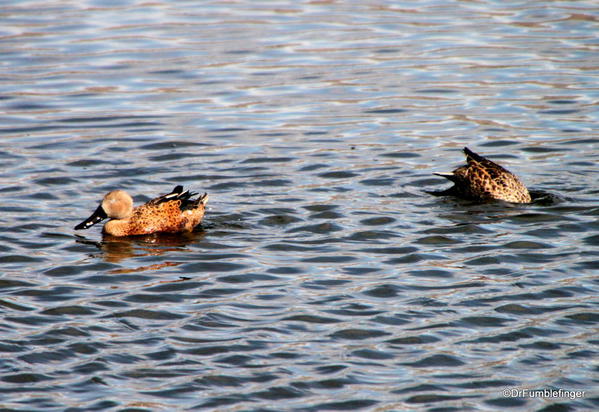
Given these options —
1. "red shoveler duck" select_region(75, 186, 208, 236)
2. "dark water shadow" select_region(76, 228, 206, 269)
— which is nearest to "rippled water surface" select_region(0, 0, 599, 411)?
"dark water shadow" select_region(76, 228, 206, 269)

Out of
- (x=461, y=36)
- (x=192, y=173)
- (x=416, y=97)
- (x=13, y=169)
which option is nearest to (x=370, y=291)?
(x=192, y=173)

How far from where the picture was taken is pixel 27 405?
675cm

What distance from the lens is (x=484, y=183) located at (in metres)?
11.4

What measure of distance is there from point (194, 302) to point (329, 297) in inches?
43.3

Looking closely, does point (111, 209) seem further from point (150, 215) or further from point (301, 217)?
point (301, 217)

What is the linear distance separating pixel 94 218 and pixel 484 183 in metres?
4.15

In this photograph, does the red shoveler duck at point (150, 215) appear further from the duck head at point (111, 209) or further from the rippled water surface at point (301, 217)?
the rippled water surface at point (301, 217)

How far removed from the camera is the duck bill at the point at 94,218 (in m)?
10.5

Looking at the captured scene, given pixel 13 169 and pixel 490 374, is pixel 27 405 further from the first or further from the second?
pixel 13 169
